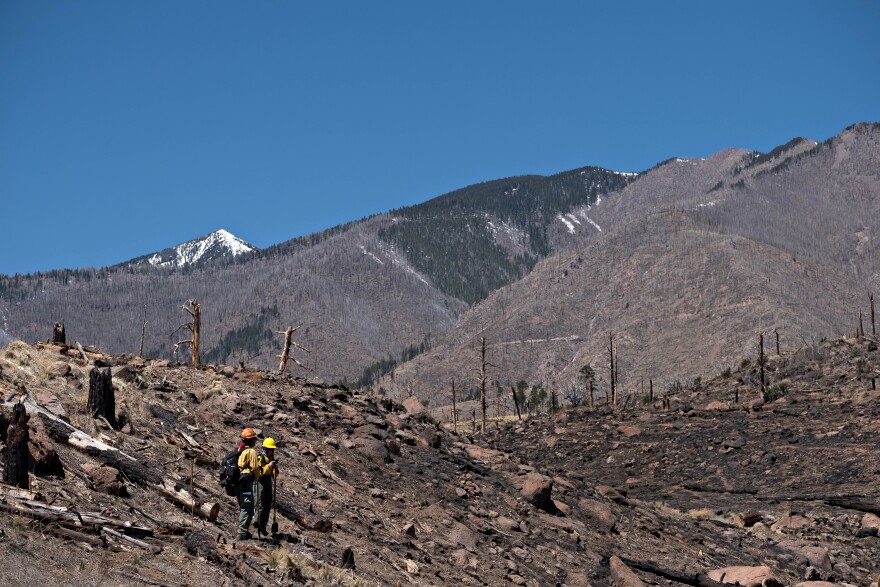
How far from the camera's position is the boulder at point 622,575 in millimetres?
19734

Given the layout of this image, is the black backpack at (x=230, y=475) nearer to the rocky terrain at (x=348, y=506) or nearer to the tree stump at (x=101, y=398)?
the rocky terrain at (x=348, y=506)

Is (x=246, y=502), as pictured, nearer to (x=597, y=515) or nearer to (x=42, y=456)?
(x=42, y=456)

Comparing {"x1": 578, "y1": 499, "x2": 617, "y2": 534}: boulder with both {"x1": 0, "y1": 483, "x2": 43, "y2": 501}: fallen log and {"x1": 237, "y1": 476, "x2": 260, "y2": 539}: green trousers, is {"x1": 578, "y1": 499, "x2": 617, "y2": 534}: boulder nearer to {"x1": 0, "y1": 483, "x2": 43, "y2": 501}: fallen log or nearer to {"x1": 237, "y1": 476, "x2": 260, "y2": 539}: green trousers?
{"x1": 237, "y1": 476, "x2": 260, "y2": 539}: green trousers

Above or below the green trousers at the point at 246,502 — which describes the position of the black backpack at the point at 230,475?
above

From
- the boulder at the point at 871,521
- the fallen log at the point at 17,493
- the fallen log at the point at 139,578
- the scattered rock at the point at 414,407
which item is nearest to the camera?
the fallen log at the point at 139,578

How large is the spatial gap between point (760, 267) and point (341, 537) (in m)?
180

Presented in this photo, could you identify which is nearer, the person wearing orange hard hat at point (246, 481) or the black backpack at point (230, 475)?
the person wearing orange hard hat at point (246, 481)

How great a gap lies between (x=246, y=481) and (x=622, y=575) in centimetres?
882

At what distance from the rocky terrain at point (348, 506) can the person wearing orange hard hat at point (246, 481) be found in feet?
1.01

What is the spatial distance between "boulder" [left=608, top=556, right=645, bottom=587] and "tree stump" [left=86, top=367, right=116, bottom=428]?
9.74m

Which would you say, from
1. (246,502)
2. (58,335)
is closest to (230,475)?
(246,502)

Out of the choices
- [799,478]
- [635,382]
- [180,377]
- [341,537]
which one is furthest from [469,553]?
[635,382]

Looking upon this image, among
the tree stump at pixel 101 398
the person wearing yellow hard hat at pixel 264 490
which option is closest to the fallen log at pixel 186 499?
the person wearing yellow hard hat at pixel 264 490

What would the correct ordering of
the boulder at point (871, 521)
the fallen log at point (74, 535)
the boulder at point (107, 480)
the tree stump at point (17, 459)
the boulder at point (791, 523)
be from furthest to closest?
1. the boulder at point (791, 523)
2. the boulder at point (871, 521)
3. the boulder at point (107, 480)
4. the tree stump at point (17, 459)
5. the fallen log at point (74, 535)
